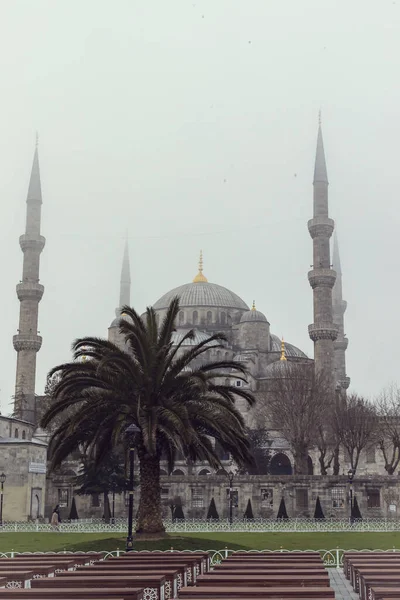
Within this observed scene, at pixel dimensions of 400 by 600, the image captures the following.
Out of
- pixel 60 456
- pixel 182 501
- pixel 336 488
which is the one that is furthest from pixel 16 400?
pixel 60 456

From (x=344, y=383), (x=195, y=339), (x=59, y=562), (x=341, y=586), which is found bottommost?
(x=341, y=586)

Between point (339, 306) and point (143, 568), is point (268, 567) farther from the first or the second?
point (339, 306)

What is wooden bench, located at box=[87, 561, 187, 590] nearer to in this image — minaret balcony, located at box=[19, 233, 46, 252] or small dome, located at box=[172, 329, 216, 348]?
minaret balcony, located at box=[19, 233, 46, 252]

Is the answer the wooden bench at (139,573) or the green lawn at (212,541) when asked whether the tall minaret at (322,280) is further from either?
the wooden bench at (139,573)

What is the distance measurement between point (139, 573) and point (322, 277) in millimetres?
48386

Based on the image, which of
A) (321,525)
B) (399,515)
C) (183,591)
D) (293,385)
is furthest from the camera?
(293,385)

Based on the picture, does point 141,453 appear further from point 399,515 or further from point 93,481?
point 399,515

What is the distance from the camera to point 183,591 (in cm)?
905

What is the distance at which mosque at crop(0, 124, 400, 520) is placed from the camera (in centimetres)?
4378

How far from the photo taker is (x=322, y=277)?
58.9 meters

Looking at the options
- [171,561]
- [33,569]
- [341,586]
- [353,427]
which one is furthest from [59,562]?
[353,427]

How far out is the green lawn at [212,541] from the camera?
22.5m

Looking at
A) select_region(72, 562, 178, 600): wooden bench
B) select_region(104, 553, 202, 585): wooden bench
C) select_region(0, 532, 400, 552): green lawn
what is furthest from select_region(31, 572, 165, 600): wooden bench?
select_region(0, 532, 400, 552): green lawn

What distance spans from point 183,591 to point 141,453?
1465 cm
